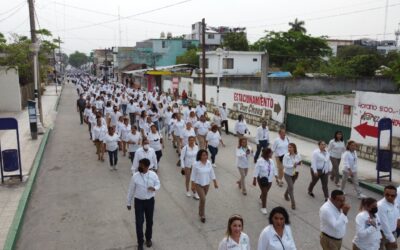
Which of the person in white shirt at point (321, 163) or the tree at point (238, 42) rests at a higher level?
the tree at point (238, 42)

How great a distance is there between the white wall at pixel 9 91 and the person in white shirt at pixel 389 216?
27240 mm

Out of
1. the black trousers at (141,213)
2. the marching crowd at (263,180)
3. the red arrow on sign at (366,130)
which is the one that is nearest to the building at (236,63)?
the marching crowd at (263,180)

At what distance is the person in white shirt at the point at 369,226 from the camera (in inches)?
207

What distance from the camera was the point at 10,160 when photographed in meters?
11.1

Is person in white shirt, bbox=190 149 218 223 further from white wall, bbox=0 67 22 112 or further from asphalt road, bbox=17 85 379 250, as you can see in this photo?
white wall, bbox=0 67 22 112

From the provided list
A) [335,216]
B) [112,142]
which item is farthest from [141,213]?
[112,142]

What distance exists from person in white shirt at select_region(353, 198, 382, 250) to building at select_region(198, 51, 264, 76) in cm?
3760

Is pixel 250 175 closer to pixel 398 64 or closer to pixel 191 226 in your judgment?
pixel 191 226

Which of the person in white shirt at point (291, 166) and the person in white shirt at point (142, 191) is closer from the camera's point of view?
the person in white shirt at point (142, 191)

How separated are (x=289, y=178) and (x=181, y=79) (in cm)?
2574

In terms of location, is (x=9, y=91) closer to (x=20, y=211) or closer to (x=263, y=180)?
(x=20, y=211)

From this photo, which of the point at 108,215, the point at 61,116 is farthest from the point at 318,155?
the point at 61,116

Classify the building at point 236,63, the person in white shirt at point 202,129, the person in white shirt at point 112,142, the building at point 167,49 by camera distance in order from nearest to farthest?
the person in white shirt at point 112,142
the person in white shirt at point 202,129
the building at point 236,63
the building at point 167,49

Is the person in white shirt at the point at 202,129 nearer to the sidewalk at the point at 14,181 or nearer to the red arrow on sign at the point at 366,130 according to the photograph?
the red arrow on sign at the point at 366,130
